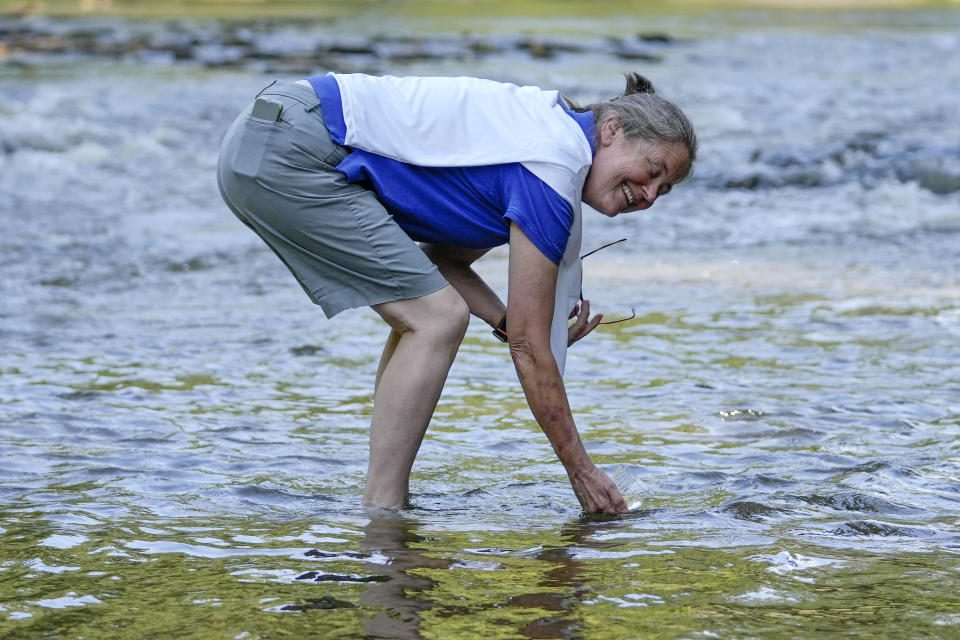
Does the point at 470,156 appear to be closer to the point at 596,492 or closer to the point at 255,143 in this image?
the point at 255,143

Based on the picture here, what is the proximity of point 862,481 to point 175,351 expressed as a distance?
3.56 m

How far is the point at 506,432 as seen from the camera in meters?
5.47

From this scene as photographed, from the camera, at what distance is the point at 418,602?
3363 millimetres

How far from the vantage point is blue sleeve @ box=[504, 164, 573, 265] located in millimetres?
3771

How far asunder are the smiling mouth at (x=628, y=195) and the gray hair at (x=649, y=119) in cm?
15

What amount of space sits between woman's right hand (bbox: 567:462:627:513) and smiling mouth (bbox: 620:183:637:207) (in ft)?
2.64

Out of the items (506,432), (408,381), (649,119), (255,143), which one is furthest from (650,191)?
(506,432)

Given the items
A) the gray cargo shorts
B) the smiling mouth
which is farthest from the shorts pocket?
the smiling mouth

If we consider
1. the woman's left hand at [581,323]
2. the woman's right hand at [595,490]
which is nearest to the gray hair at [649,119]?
the woman's left hand at [581,323]

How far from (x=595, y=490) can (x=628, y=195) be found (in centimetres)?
92

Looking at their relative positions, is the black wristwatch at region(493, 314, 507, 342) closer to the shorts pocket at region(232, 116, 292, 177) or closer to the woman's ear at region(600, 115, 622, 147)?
the woman's ear at region(600, 115, 622, 147)

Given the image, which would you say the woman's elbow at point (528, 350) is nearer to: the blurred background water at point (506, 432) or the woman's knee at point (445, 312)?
the woman's knee at point (445, 312)

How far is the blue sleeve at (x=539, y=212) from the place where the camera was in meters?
3.77

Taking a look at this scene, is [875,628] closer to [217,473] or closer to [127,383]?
[217,473]
